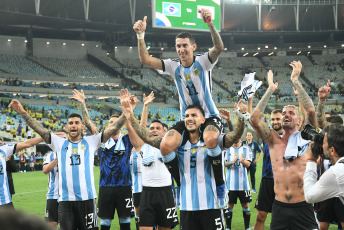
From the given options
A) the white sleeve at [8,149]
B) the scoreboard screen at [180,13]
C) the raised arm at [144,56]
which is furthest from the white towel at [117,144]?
the scoreboard screen at [180,13]

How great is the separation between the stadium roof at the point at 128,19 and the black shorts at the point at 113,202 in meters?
38.1

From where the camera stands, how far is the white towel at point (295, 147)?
5594 millimetres

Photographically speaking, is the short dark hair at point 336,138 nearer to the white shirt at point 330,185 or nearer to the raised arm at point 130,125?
the white shirt at point 330,185

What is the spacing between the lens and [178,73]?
Answer: 5.65 meters

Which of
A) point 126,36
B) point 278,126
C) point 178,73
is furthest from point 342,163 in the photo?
point 126,36

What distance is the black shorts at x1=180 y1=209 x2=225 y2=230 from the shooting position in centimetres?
506

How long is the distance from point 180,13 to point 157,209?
23512 millimetres

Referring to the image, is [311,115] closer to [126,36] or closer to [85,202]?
[85,202]

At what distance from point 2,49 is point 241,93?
50663 mm

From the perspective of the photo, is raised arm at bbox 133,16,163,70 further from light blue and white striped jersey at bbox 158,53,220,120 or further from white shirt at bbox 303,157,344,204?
white shirt at bbox 303,157,344,204

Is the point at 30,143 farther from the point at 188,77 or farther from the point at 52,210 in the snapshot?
the point at 188,77

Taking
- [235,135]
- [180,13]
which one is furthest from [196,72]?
[180,13]

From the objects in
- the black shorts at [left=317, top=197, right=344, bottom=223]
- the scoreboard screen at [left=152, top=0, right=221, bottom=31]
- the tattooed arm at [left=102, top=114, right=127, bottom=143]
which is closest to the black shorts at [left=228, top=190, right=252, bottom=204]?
the black shorts at [left=317, top=197, right=344, bottom=223]

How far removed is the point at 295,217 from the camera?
211 inches
